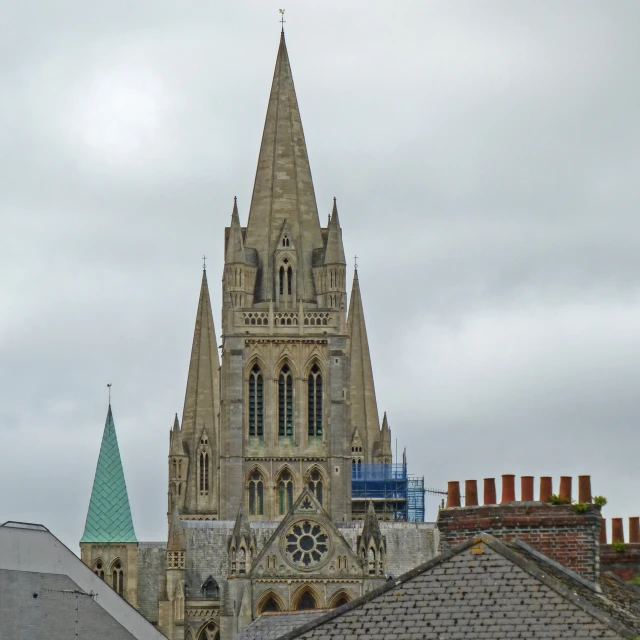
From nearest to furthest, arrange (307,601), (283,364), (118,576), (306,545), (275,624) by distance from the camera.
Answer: (275,624) < (307,601) < (306,545) < (118,576) < (283,364)

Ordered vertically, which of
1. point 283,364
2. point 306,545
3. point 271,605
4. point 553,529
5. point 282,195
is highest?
point 282,195

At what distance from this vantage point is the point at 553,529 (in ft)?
84.2

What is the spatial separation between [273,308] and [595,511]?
92301mm

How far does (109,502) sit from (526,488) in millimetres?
86182

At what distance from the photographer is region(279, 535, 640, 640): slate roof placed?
22.8 meters

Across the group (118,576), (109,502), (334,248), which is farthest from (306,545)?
(334,248)

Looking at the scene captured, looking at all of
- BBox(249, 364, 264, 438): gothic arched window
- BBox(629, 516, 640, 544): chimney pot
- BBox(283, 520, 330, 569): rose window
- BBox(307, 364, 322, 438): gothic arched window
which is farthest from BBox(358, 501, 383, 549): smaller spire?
BBox(629, 516, 640, 544): chimney pot

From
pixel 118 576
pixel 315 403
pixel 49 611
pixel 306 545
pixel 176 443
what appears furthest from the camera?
pixel 176 443

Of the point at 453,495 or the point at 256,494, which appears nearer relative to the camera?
→ the point at 453,495

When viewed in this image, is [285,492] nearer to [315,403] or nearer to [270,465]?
[270,465]

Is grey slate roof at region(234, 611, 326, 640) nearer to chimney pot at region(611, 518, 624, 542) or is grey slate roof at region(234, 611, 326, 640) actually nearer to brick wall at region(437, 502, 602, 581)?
chimney pot at region(611, 518, 624, 542)

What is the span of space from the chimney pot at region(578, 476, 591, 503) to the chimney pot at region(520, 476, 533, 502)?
67 cm

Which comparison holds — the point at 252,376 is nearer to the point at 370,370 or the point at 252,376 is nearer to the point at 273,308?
the point at 273,308

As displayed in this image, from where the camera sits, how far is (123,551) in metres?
110
